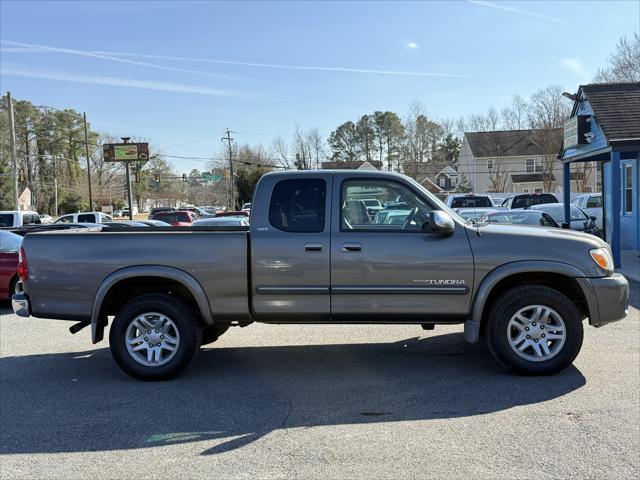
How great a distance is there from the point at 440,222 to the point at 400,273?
2.00ft

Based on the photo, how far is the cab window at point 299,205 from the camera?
563 centimetres

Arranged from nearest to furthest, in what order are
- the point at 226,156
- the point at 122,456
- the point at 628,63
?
the point at 122,456, the point at 628,63, the point at 226,156

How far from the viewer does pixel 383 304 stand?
5.50m

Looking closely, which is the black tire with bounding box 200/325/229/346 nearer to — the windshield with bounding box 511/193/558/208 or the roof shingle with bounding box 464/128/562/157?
the windshield with bounding box 511/193/558/208

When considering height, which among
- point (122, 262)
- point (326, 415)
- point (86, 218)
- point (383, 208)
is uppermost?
point (383, 208)

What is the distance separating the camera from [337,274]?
550 cm

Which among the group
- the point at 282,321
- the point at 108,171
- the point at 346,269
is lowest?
the point at 282,321

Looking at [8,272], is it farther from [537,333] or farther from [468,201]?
[468,201]

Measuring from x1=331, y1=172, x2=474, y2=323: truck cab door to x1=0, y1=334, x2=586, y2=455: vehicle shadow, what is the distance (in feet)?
2.28

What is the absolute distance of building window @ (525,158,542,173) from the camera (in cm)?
5847

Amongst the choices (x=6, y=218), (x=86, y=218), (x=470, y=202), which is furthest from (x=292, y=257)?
(x=86, y=218)

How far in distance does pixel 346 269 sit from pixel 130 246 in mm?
2136

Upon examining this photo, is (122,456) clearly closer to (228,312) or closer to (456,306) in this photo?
(228,312)

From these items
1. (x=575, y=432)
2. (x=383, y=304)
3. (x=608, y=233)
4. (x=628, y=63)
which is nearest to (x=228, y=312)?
(x=383, y=304)
